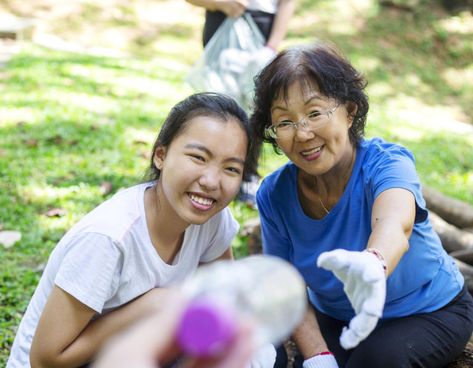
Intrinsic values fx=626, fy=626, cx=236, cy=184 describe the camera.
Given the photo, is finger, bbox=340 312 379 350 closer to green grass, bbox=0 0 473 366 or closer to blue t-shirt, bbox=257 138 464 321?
blue t-shirt, bbox=257 138 464 321

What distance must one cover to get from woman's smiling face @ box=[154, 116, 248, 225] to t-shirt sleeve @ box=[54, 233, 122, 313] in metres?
0.26

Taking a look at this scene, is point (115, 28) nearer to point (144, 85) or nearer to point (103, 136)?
point (144, 85)

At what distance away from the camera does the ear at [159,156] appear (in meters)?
2.24

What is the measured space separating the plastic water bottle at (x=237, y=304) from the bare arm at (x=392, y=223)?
85 centimetres

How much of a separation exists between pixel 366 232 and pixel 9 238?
2266 mm

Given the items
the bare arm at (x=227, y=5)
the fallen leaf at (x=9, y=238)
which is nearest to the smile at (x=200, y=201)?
the fallen leaf at (x=9, y=238)

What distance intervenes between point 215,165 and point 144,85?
Result: 17.2ft

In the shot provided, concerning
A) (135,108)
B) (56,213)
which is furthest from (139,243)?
(135,108)

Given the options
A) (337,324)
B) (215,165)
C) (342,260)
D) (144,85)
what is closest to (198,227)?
(215,165)

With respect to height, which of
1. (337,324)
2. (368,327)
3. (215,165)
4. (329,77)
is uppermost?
(329,77)

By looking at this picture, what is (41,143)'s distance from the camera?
5039 mm

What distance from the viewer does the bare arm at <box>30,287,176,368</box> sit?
1917 millimetres

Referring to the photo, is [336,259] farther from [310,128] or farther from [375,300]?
[310,128]

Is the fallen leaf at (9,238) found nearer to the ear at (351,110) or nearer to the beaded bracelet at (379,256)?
the ear at (351,110)
